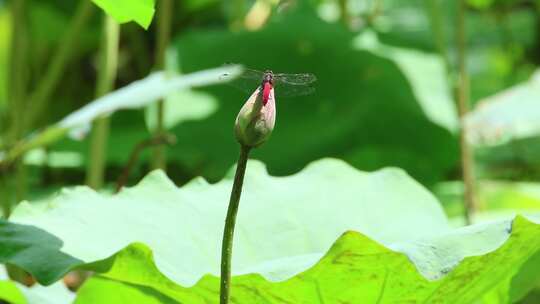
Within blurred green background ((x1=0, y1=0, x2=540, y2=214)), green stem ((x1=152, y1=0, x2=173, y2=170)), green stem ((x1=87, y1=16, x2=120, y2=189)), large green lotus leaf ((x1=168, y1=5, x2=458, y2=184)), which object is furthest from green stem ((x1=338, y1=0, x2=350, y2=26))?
green stem ((x1=87, y1=16, x2=120, y2=189))

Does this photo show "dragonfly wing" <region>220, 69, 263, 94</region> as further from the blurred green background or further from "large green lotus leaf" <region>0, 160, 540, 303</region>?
the blurred green background

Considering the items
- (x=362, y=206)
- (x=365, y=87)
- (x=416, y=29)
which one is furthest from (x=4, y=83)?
(x=362, y=206)

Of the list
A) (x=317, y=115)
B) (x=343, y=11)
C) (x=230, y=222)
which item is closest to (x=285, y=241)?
(x=230, y=222)

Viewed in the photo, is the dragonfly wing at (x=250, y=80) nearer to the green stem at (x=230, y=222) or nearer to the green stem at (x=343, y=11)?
the green stem at (x=230, y=222)

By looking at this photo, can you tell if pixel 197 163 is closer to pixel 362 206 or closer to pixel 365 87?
pixel 365 87

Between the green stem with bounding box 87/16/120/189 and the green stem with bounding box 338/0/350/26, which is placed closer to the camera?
the green stem with bounding box 87/16/120/189

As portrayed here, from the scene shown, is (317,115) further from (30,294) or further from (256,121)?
(256,121)
